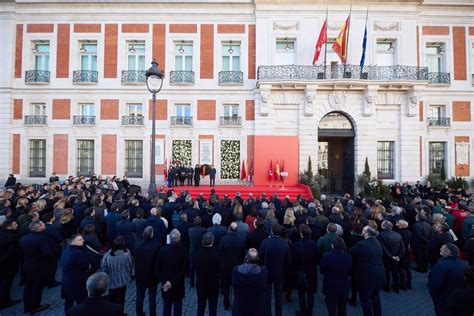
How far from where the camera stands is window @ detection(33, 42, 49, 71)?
60.0 feet

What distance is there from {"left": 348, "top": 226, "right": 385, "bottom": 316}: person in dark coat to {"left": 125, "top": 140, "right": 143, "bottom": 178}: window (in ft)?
52.0

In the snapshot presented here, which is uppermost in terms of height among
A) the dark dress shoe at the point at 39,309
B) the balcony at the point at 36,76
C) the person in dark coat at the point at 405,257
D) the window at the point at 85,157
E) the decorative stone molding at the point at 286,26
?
the decorative stone molding at the point at 286,26

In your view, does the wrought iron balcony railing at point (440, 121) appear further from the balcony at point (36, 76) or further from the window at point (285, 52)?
the balcony at point (36, 76)

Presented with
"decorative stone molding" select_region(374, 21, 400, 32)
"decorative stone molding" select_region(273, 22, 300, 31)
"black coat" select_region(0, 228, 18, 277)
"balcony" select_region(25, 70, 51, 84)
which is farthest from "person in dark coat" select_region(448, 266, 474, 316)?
"balcony" select_region(25, 70, 51, 84)

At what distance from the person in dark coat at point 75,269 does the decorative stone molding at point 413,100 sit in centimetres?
1897

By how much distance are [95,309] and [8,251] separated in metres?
3.65

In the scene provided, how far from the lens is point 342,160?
19.2 metres

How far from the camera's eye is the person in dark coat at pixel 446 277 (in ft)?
12.1

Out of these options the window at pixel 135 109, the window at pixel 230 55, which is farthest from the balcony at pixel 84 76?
Result: the window at pixel 230 55

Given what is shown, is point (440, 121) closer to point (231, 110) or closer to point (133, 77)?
point (231, 110)

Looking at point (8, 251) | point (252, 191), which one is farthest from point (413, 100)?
point (8, 251)

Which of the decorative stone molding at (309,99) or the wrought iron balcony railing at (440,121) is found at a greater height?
the decorative stone molding at (309,99)

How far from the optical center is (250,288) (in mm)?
3586

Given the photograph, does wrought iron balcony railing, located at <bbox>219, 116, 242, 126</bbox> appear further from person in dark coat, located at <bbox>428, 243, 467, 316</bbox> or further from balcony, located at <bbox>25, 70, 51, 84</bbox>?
person in dark coat, located at <bbox>428, 243, 467, 316</bbox>
